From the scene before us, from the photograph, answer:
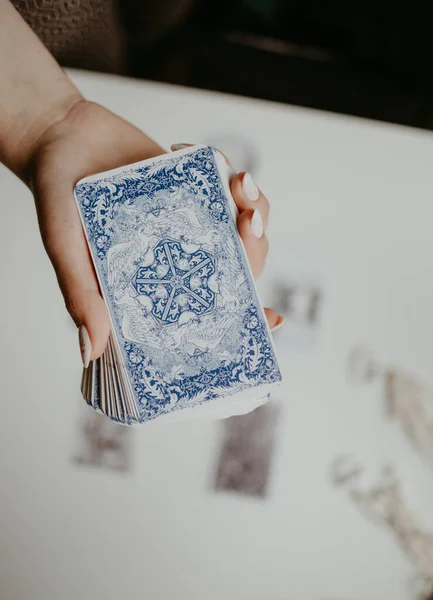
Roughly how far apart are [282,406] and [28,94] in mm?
708

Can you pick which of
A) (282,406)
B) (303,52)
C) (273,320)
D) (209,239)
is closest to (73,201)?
(209,239)

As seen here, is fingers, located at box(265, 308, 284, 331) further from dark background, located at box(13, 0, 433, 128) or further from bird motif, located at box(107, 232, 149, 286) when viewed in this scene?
dark background, located at box(13, 0, 433, 128)

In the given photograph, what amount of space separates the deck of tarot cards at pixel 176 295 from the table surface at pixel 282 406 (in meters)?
0.38

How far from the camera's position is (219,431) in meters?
1.05

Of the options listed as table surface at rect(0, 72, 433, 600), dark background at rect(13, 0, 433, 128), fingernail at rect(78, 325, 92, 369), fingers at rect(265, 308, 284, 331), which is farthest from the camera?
dark background at rect(13, 0, 433, 128)

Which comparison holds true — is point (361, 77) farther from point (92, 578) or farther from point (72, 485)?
point (92, 578)

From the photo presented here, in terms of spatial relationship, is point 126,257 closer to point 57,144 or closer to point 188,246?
point 188,246

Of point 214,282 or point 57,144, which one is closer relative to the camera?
point 214,282

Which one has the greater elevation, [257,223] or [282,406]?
[257,223]

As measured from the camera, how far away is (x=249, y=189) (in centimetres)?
70

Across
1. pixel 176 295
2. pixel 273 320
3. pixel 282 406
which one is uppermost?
pixel 176 295

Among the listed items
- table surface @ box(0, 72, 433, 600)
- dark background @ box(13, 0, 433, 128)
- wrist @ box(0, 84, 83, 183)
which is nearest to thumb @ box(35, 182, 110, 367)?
wrist @ box(0, 84, 83, 183)

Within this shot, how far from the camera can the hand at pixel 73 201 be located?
0.67 m

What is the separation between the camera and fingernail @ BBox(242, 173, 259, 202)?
0.70 m
